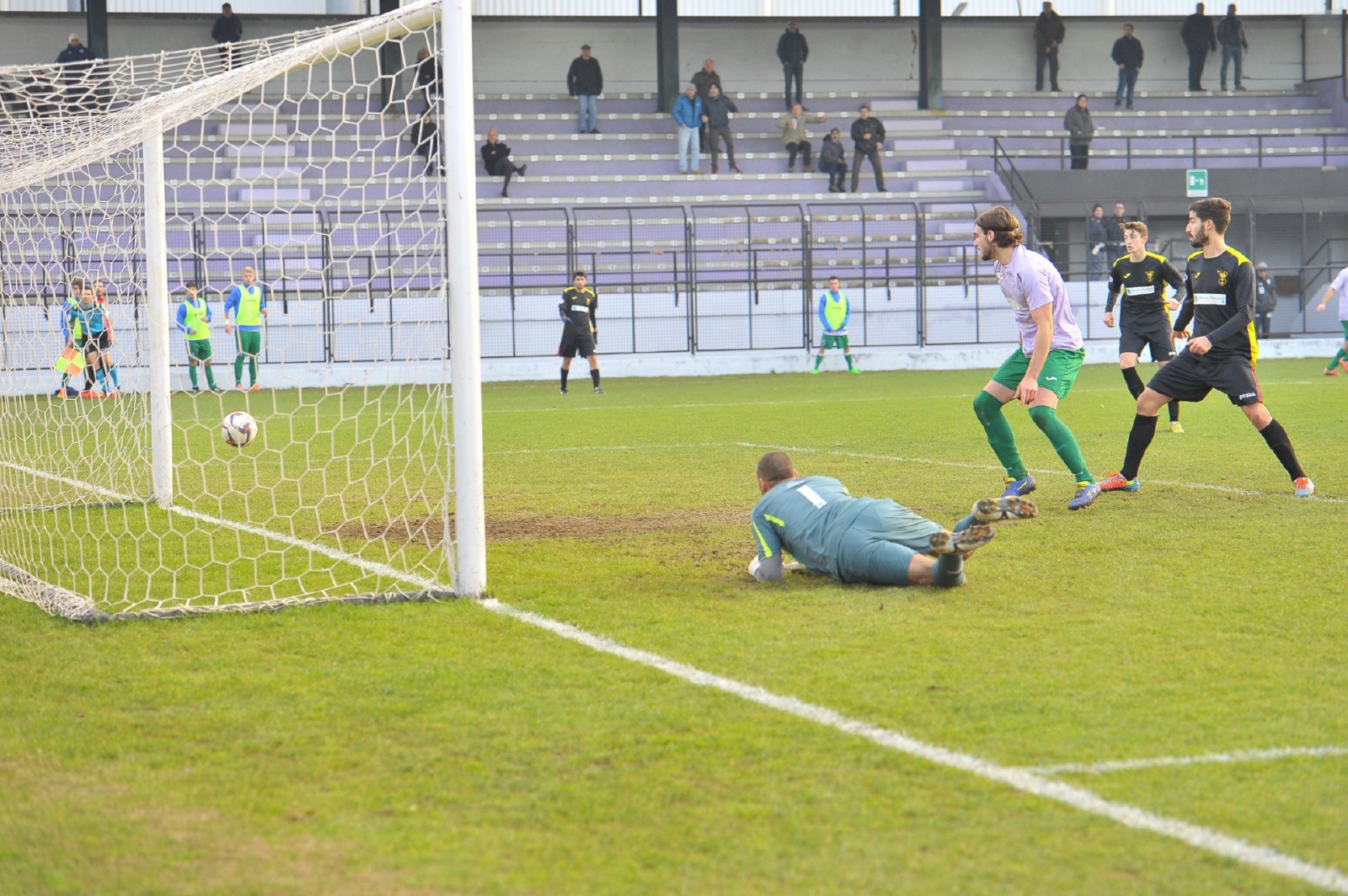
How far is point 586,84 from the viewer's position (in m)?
33.1

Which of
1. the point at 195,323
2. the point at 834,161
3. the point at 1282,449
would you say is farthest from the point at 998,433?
the point at 834,161

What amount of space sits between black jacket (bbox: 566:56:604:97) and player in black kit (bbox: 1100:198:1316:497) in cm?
2545

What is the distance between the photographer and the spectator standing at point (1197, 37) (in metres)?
37.0

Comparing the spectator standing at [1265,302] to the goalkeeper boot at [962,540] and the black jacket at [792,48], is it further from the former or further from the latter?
the goalkeeper boot at [962,540]

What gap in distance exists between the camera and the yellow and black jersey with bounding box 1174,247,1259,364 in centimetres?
891

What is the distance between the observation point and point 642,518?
28.9ft

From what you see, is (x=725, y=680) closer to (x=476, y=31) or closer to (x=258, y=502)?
(x=258, y=502)

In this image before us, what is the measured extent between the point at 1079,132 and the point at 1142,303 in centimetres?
2159

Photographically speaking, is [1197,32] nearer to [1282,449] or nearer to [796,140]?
[796,140]

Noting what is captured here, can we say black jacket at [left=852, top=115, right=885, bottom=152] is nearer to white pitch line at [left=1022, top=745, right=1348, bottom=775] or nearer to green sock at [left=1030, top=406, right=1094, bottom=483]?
green sock at [left=1030, top=406, right=1094, bottom=483]

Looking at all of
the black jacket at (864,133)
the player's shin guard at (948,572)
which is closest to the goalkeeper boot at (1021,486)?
the player's shin guard at (948,572)

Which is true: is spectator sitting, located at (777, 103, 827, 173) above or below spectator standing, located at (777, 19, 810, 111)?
below

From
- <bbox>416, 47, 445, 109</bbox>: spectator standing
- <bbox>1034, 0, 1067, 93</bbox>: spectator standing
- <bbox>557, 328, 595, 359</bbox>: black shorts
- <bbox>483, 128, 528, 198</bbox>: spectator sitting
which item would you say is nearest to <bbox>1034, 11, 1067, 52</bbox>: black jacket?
<bbox>1034, 0, 1067, 93</bbox>: spectator standing

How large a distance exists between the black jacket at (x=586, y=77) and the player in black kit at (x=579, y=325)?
478 inches
